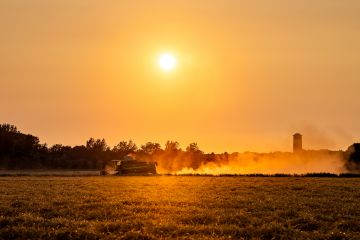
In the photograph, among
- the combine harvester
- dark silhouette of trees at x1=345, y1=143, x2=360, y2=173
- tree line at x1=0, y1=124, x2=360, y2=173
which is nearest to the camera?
dark silhouette of trees at x1=345, y1=143, x2=360, y2=173

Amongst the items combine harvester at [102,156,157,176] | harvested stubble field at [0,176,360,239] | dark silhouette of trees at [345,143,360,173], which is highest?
dark silhouette of trees at [345,143,360,173]

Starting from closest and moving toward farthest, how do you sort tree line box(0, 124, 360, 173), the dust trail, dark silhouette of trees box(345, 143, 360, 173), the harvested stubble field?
the harvested stubble field → dark silhouette of trees box(345, 143, 360, 173) → the dust trail → tree line box(0, 124, 360, 173)

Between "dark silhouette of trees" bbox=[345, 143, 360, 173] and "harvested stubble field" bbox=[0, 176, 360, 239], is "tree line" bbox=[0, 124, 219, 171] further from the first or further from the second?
"harvested stubble field" bbox=[0, 176, 360, 239]

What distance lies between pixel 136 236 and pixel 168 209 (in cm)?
727

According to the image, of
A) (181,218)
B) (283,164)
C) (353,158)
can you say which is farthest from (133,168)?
(181,218)

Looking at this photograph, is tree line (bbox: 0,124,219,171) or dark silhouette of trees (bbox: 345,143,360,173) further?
tree line (bbox: 0,124,219,171)

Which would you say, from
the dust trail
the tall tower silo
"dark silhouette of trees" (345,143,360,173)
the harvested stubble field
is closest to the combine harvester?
the dust trail

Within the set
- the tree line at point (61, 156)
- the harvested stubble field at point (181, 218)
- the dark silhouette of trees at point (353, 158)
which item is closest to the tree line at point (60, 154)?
the tree line at point (61, 156)

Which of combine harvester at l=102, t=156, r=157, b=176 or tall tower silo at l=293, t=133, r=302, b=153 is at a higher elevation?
tall tower silo at l=293, t=133, r=302, b=153

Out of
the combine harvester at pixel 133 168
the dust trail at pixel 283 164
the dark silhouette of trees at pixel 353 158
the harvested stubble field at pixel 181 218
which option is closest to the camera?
the harvested stubble field at pixel 181 218

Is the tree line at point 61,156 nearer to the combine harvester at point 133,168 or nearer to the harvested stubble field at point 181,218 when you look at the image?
the combine harvester at point 133,168

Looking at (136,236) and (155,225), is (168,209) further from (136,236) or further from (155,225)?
(136,236)

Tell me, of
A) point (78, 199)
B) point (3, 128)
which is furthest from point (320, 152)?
point (3, 128)

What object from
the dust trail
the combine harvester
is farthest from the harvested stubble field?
the combine harvester
